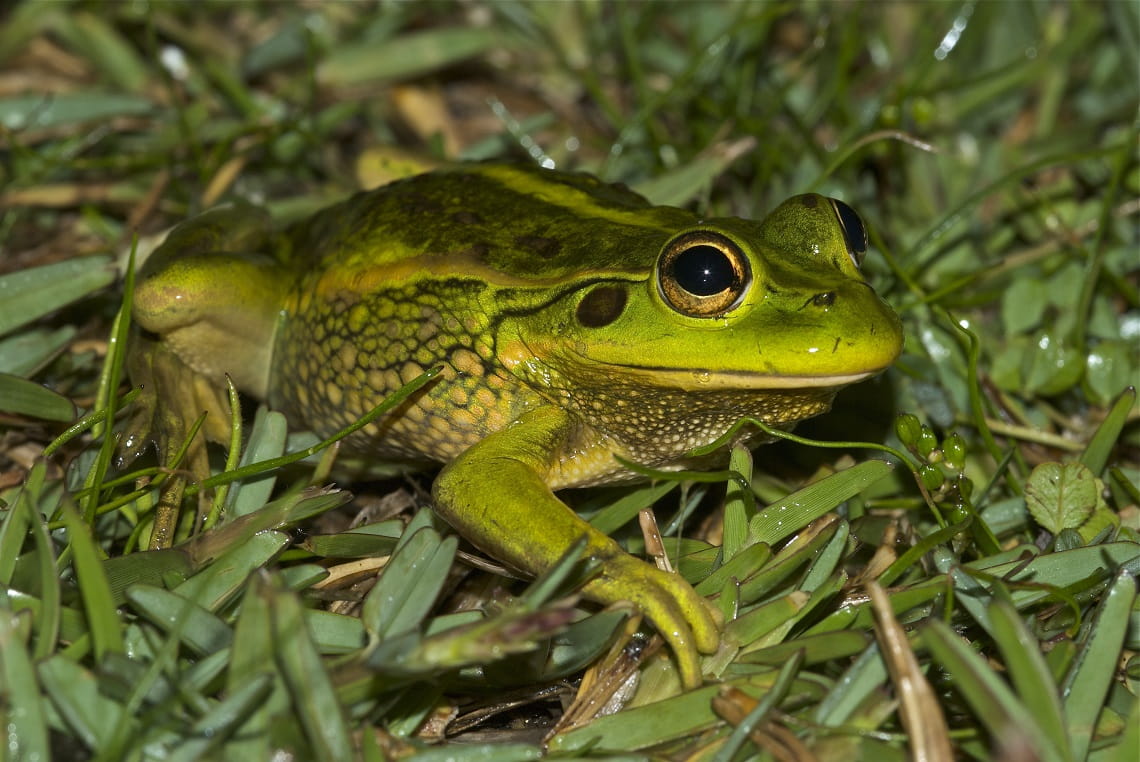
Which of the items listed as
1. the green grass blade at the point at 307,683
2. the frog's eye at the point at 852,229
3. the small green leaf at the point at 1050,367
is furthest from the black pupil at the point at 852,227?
the green grass blade at the point at 307,683

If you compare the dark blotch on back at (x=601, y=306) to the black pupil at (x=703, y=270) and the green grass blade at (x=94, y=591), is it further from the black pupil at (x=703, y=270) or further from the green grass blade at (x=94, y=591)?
the green grass blade at (x=94, y=591)

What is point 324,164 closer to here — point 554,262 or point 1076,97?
point 554,262

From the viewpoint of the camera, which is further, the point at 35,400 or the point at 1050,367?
the point at 1050,367

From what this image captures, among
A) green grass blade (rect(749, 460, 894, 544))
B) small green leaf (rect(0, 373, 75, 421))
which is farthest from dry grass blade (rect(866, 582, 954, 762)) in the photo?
small green leaf (rect(0, 373, 75, 421))

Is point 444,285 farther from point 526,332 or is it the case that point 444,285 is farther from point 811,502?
point 811,502

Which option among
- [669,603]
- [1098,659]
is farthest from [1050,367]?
[669,603]

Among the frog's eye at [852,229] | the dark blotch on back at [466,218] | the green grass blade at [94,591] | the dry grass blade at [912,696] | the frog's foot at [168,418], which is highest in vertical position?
the dark blotch on back at [466,218]
